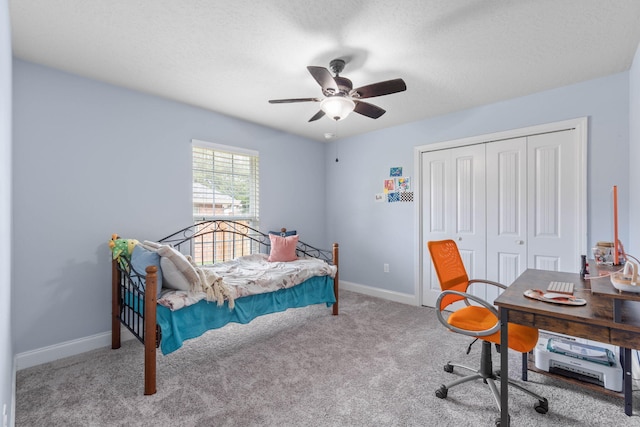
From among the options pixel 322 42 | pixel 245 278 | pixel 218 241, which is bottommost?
pixel 245 278

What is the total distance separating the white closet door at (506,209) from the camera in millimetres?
3234

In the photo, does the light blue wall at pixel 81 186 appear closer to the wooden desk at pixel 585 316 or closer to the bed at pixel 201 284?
the bed at pixel 201 284

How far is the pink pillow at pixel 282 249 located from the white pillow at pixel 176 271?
4.61 ft

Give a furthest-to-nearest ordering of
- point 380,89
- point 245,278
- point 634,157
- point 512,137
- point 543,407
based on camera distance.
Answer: point 512,137, point 245,278, point 634,157, point 380,89, point 543,407

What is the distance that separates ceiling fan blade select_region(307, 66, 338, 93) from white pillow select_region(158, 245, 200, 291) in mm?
1636

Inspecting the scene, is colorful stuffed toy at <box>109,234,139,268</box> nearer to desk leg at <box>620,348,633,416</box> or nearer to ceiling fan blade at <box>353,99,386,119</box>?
ceiling fan blade at <box>353,99,386,119</box>

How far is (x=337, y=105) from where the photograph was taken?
2348 mm

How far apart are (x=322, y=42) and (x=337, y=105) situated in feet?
1.43

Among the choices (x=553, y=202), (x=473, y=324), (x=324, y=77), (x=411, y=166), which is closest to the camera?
(x=473, y=324)

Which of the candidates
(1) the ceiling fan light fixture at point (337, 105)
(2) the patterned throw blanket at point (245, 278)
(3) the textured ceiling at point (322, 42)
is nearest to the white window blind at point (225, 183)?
(2) the patterned throw blanket at point (245, 278)

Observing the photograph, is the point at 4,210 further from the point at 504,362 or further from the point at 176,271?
the point at 504,362

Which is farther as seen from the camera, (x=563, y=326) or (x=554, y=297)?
(x=554, y=297)

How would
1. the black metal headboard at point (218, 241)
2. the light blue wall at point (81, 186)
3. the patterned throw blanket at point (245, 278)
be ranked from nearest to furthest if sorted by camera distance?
the patterned throw blanket at point (245, 278) → the light blue wall at point (81, 186) → the black metal headboard at point (218, 241)

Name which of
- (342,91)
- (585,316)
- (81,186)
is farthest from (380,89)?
(81,186)
